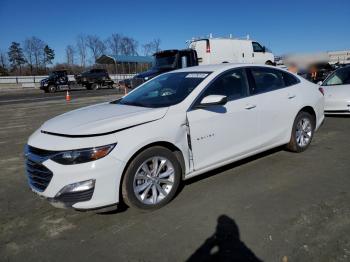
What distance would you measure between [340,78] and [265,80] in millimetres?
5755

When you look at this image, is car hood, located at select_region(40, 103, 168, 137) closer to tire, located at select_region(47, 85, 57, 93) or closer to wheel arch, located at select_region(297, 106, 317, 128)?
wheel arch, located at select_region(297, 106, 317, 128)

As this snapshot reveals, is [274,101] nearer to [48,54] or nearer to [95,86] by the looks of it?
[95,86]

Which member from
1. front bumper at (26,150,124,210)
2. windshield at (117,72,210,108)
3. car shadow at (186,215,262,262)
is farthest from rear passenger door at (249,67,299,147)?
front bumper at (26,150,124,210)

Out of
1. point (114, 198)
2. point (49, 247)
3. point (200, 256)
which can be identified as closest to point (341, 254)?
point (200, 256)

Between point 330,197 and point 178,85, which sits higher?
point 178,85

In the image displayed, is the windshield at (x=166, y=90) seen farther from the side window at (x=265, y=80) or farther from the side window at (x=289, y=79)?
the side window at (x=289, y=79)

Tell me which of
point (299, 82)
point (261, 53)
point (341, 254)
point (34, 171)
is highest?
point (261, 53)

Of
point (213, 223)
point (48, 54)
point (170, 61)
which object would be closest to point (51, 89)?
point (170, 61)

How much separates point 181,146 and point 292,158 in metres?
2.51

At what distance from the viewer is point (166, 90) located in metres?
4.99

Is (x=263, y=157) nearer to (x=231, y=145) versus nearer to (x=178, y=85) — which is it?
(x=231, y=145)

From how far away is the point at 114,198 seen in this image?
12.2 feet

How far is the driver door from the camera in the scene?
444 centimetres

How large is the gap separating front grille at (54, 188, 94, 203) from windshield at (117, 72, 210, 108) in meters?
1.46
